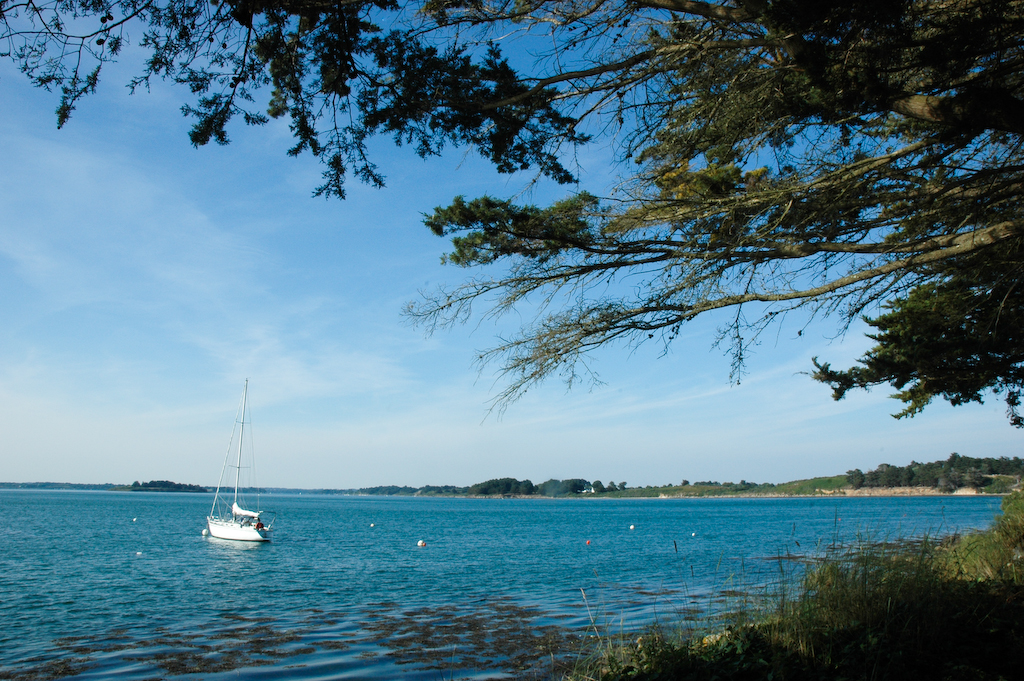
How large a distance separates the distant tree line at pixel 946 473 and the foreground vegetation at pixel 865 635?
7899 centimetres

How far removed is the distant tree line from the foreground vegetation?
259 ft

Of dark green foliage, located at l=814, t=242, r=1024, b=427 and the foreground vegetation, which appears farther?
dark green foliage, located at l=814, t=242, r=1024, b=427

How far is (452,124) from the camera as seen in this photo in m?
5.31

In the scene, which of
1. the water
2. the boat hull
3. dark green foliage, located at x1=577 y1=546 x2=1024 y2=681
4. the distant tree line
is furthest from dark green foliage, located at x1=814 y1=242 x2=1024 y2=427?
the distant tree line

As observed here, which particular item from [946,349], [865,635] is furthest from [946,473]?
[865,635]

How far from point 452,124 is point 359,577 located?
649 inches

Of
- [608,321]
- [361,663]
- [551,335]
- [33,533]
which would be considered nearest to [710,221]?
[608,321]

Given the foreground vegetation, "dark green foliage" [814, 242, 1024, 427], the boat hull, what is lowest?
the boat hull

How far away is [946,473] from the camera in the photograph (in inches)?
2913

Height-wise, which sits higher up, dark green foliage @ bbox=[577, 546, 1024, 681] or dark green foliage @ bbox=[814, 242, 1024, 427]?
dark green foliage @ bbox=[814, 242, 1024, 427]

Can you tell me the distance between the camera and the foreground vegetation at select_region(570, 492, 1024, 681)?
3.83m

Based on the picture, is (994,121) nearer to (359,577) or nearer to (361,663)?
(361,663)

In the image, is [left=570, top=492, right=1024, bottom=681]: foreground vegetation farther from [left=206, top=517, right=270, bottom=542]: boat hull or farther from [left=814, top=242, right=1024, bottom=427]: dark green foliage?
[left=206, top=517, right=270, bottom=542]: boat hull

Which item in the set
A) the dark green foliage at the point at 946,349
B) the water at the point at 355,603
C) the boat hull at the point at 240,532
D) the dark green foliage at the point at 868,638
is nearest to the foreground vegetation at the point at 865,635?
the dark green foliage at the point at 868,638
